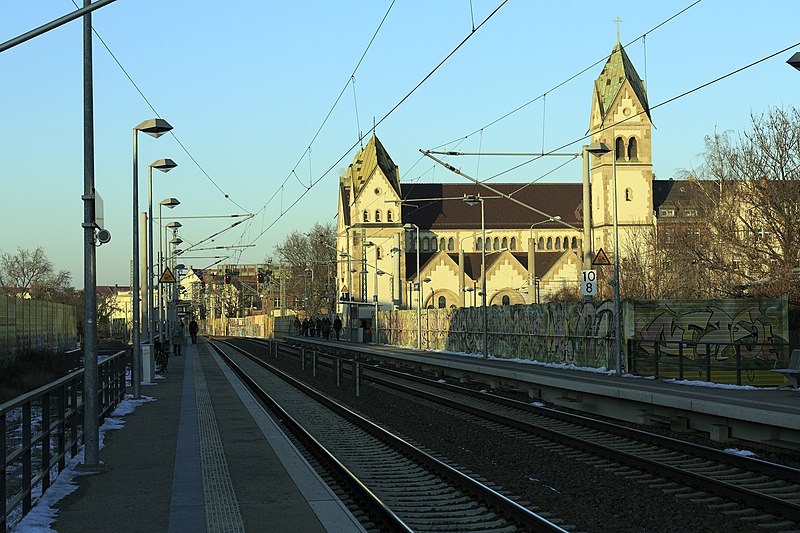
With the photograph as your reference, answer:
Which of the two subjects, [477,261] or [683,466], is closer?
[683,466]

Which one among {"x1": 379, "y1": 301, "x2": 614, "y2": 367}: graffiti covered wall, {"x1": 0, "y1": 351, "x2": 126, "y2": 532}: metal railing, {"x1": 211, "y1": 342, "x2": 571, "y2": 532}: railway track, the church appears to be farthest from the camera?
the church

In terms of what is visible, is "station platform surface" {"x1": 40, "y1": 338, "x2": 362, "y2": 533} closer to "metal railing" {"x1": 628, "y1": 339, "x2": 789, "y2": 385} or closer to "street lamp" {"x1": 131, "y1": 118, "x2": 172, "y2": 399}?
"street lamp" {"x1": 131, "y1": 118, "x2": 172, "y2": 399}

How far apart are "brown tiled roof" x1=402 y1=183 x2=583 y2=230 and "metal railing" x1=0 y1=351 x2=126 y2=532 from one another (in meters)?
135

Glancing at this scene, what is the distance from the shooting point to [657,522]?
10953 mm

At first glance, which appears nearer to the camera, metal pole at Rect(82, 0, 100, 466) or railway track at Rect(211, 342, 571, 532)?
railway track at Rect(211, 342, 571, 532)

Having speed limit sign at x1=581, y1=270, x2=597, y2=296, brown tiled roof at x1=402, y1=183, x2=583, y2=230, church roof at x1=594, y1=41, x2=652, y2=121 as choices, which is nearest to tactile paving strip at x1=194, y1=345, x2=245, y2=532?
speed limit sign at x1=581, y1=270, x2=597, y2=296

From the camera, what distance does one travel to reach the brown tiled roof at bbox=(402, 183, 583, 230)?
153000mm

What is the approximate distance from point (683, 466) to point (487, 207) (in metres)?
139

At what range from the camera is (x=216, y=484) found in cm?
1285

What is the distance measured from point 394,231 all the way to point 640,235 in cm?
6334

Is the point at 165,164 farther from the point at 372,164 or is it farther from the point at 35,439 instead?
the point at 372,164

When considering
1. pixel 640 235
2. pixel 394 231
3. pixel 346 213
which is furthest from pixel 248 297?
pixel 640 235

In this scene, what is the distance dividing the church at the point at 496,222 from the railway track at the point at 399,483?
287 feet

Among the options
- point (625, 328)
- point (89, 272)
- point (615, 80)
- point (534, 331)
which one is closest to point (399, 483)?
point (89, 272)
